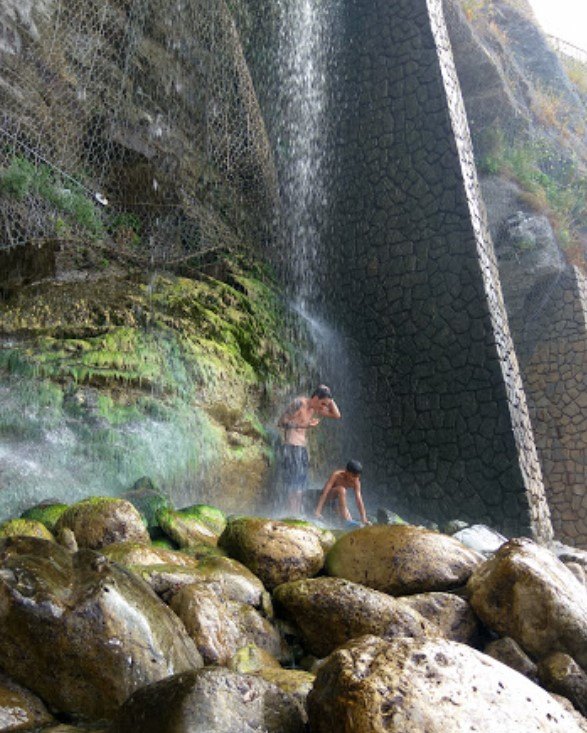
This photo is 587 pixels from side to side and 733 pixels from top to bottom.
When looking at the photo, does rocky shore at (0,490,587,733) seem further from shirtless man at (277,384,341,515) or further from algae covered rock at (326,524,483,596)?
shirtless man at (277,384,341,515)

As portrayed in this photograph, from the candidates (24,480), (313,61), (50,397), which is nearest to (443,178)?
(313,61)

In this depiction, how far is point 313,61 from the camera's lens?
10695 mm

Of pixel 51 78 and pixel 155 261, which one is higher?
pixel 51 78

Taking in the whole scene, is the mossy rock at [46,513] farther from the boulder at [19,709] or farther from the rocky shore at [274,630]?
the boulder at [19,709]

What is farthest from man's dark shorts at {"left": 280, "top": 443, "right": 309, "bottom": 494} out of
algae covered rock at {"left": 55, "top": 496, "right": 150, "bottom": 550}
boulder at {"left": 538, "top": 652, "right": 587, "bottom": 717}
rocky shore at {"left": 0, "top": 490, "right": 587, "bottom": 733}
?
boulder at {"left": 538, "top": 652, "right": 587, "bottom": 717}

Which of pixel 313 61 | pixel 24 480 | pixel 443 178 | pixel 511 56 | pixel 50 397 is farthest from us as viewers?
pixel 511 56

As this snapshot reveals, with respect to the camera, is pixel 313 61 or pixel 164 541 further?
pixel 313 61

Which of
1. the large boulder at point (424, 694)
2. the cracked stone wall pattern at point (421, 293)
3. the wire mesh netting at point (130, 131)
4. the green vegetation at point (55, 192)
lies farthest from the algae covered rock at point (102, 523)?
the cracked stone wall pattern at point (421, 293)

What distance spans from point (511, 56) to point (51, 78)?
10.7m

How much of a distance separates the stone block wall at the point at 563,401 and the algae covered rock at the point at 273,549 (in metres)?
8.35

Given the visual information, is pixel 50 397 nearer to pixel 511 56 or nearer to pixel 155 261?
pixel 155 261

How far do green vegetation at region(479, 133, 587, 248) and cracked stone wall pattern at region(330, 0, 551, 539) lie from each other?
12.8 feet

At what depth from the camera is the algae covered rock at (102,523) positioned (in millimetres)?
4035

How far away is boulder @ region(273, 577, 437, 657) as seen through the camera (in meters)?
3.25
